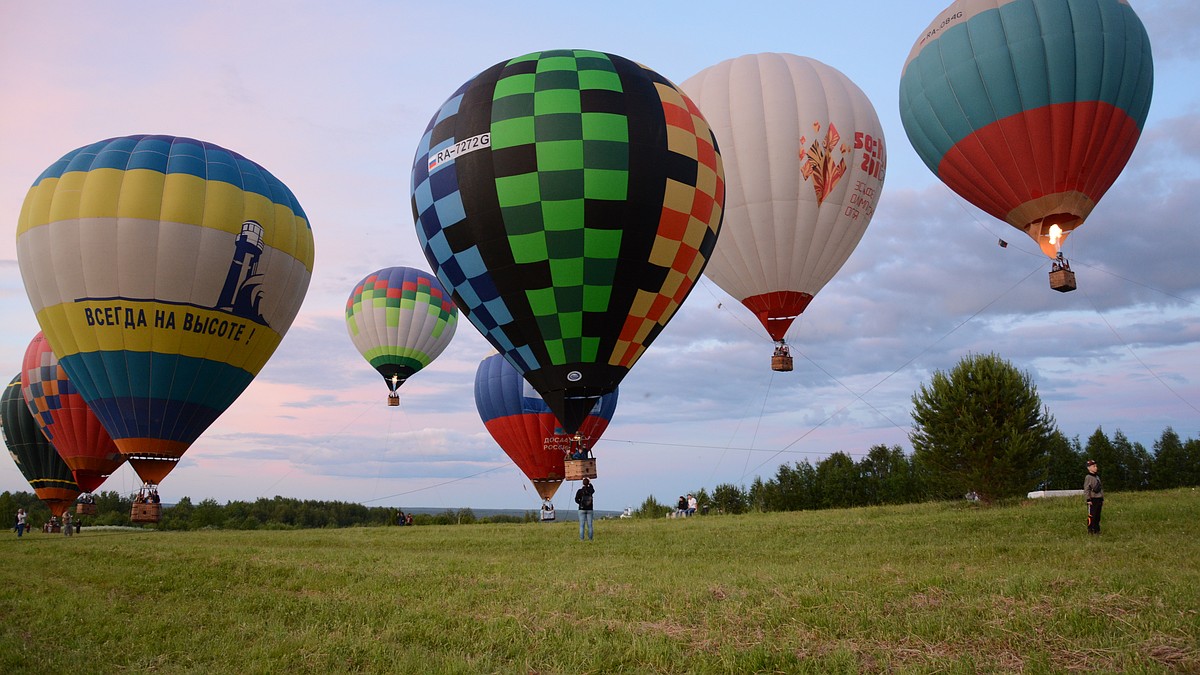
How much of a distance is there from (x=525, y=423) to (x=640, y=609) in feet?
94.8

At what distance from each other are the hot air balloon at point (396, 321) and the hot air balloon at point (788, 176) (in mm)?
23620

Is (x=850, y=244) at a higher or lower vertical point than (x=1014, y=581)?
higher

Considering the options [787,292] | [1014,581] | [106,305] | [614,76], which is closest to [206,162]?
[106,305]

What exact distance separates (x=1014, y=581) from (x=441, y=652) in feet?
22.0

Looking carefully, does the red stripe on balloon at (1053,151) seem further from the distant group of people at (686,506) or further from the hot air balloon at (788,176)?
the distant group of people at (686,506)

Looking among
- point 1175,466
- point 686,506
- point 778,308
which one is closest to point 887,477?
point 1175,466

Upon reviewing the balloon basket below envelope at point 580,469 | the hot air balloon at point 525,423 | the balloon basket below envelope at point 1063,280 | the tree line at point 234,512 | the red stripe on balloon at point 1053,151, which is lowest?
the tree line at point 234,512

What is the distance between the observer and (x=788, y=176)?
25062 millimetres

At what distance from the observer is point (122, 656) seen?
8633 millimetres

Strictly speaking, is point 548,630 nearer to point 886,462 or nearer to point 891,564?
point 891,564

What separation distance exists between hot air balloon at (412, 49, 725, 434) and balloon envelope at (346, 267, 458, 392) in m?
27.9

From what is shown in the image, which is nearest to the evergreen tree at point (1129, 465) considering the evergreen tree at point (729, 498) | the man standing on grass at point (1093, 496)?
the evergreen tree at point (729, 498)

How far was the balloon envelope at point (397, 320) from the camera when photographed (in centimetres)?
4497

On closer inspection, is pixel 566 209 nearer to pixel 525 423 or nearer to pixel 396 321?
pixel 525 423
